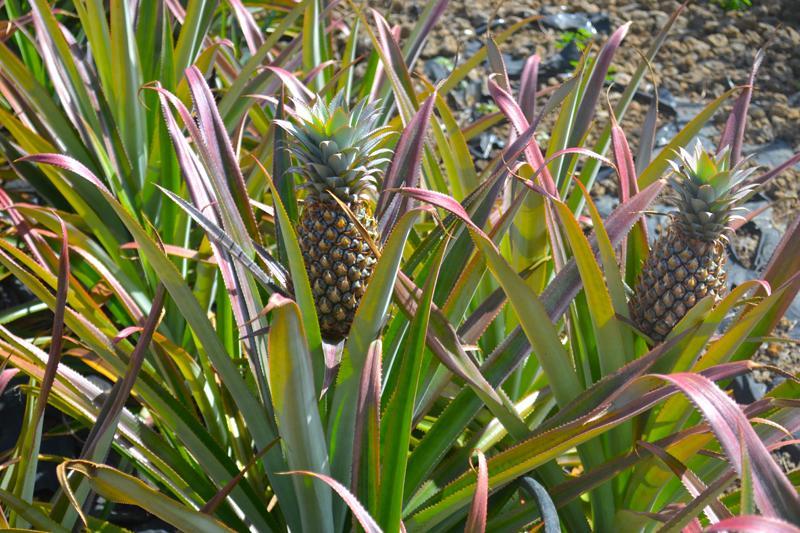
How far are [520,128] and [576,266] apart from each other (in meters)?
0.25

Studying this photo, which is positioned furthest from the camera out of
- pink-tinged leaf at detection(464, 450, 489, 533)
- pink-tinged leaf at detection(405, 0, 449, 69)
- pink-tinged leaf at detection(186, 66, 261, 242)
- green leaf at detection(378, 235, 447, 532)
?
pink-tinged leaf at detection(405, 0, 449, 69)

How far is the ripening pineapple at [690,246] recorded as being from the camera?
121 cm

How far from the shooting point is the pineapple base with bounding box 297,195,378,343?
47.8 inches

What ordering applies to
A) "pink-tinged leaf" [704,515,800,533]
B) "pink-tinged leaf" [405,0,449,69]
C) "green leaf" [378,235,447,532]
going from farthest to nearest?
1. "pink-tinged leaf" [405,0,449,69]
2. "green leaf" [378,235,447,532]
3. "pink-tinged leaf" [704,515,800,533]

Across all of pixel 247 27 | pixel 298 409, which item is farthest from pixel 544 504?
pixel 247 27

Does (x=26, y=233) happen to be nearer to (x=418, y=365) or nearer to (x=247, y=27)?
(x=247, y=27)

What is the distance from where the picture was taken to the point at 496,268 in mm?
1167

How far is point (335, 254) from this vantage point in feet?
3.99

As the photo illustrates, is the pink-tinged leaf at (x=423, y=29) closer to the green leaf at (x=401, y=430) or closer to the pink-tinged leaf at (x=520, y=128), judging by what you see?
the pink-tinged leaf at (x=520, y=128)

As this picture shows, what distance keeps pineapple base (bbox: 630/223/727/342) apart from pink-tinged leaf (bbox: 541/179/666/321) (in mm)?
59

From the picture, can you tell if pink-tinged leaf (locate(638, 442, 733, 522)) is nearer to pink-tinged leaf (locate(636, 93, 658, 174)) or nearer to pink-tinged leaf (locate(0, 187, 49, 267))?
pink-tinged leaf (locate(636, 93, 658, 174))

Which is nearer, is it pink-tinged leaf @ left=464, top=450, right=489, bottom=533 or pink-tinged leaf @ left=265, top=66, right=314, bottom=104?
pink-tinged leaf @ left=464, top=450, right=489, bottom=533

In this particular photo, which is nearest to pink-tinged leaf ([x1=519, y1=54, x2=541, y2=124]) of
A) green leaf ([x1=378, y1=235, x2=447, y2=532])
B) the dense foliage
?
the dense foliage

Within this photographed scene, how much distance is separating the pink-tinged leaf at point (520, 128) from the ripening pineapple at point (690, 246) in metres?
0.20
